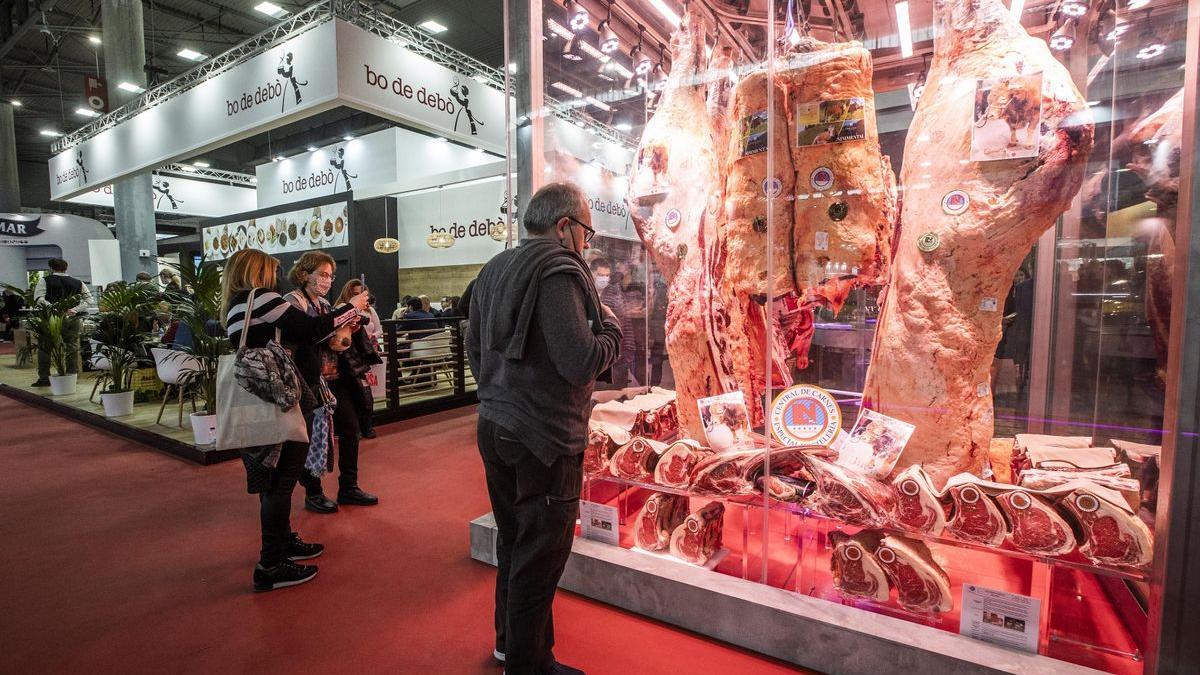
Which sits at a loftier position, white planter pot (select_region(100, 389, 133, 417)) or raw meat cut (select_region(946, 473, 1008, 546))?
raw meat cut (select_region(946, 473, 1008, 546))

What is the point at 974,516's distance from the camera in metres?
1.64

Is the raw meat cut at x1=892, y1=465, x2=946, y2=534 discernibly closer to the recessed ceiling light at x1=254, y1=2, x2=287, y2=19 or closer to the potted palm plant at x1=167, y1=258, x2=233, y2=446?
the potted palm plant at x1=167, y1=258, x2=233, y2=446

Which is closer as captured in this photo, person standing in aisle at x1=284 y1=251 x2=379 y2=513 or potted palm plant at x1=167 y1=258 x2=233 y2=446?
person standing in aisle at x1=284 y1=251 x2=379 y2=513

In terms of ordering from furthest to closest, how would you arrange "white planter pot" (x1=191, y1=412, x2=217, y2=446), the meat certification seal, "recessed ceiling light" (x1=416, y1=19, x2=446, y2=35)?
"recessed ceiling light" (x1=416, y1=19, x2=446, y2=35) → "white planter pot" (x1=191, y1=412, x2=217, y2=446) → the meat certification seal

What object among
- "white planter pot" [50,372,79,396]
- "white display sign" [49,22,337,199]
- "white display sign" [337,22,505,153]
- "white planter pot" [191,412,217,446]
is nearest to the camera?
"white planter pot" [191,412,217,446]

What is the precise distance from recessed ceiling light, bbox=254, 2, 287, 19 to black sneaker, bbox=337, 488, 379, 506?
11.3 m

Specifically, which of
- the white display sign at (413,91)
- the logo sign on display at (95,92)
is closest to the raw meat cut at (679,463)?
the white display sign at (413,91)

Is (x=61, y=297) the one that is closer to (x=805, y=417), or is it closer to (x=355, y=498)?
(x=355, y=498)

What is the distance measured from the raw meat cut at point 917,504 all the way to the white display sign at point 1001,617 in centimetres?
21

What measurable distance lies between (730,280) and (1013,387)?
49.7 inches

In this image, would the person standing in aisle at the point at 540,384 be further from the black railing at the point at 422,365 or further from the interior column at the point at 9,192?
the interior column at the point at 9,192

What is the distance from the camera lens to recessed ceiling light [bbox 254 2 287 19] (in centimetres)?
1106

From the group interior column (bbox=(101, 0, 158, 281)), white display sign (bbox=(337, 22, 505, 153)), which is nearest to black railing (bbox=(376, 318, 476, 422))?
white display sign (bbox=(337, 22, 505, 153))

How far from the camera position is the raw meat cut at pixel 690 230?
7.66 feet
